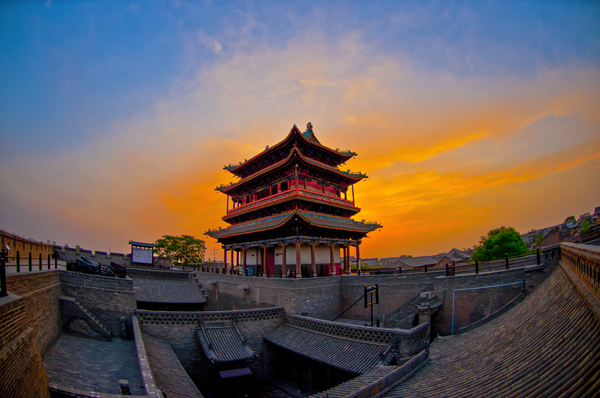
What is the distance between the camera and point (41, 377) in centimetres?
687

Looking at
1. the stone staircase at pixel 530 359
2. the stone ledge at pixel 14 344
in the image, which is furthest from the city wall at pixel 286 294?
the stone ledge at pixel 14 344

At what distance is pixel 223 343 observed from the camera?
53.0 ft

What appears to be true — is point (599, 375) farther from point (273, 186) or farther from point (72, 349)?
point (273, 186)

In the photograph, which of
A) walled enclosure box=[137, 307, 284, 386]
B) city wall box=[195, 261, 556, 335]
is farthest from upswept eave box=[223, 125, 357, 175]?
walled enclosure box=[137, 307, 284, 386]

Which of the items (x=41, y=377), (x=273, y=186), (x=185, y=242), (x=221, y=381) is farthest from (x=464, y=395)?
(x=185, y=242)

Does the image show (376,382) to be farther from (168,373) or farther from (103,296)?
(103,296)

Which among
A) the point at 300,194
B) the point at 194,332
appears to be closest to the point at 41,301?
the point at 194,332

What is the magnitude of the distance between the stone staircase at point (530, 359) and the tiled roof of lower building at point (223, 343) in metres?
9.23

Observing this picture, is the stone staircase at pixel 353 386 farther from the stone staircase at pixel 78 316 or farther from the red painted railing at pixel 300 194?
the red painted railing at pixel 300 194

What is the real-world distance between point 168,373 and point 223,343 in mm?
4675

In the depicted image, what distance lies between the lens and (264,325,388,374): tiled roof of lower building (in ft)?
40.9

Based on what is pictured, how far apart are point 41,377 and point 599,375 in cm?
1043

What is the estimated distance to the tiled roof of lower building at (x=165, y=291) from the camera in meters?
23.8

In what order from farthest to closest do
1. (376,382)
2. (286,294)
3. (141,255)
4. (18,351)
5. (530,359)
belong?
(141,255) → (286,294) → (376,382) → (530,359) → (18,351)
